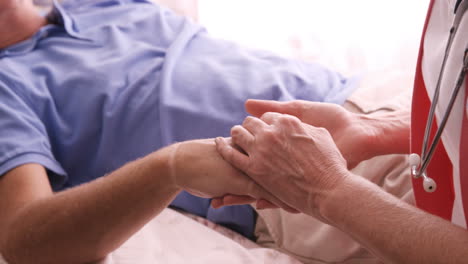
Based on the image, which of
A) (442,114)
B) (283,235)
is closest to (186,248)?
(283,235)

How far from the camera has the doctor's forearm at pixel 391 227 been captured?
26.7 inches

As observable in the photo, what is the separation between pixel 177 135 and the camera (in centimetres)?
122

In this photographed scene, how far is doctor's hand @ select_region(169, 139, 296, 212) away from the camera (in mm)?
913

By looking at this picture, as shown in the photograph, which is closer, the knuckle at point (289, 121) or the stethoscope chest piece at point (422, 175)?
the stethoscope chest piece at point (422, 175)

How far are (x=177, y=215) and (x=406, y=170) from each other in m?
0.50

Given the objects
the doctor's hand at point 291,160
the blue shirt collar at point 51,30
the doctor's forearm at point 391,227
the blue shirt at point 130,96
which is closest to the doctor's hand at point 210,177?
the doctor's hand at point 291,160

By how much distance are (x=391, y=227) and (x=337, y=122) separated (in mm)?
379

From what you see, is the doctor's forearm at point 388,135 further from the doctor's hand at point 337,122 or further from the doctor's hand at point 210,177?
the doctor's hand at point 210,177

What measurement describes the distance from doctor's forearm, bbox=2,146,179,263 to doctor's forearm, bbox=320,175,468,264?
0.31 metres

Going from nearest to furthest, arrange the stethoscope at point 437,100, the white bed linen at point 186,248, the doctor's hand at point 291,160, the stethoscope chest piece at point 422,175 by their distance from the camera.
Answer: the stethoscope at point 437,100 < the stethoscope chest piece at point 422,175 < the doctor's hand at point 291,160 < the white bed linen at point 186,248

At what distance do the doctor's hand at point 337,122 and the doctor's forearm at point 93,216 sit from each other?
0.80 ft

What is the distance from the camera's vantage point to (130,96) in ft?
4.14

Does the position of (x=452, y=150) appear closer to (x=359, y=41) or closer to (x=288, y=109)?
(x=288, y=109)

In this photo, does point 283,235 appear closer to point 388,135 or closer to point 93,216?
point 388,135
